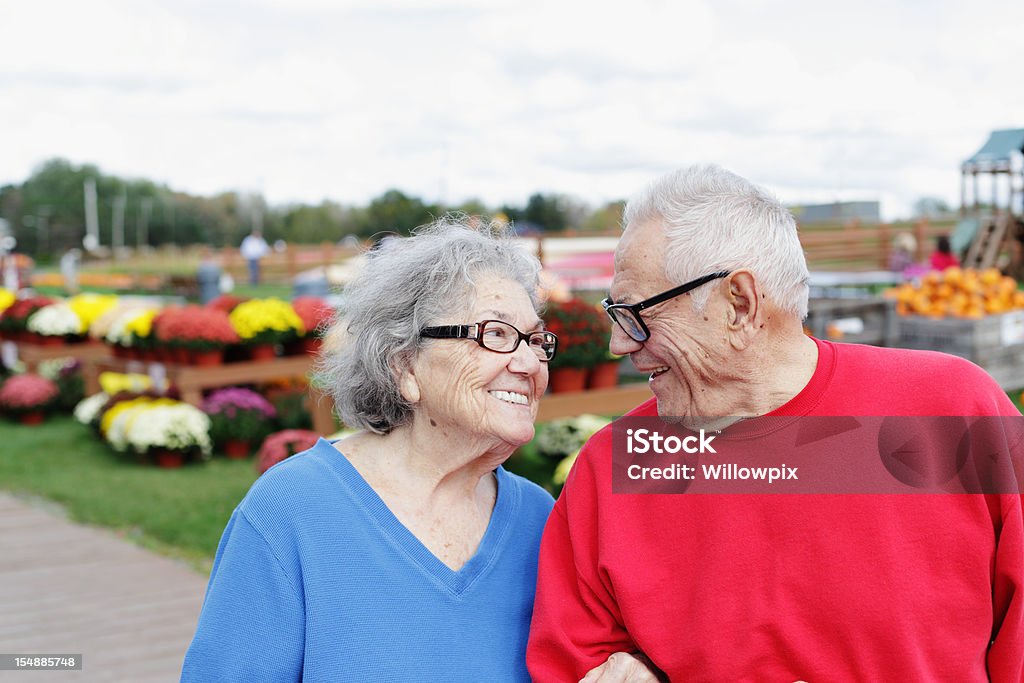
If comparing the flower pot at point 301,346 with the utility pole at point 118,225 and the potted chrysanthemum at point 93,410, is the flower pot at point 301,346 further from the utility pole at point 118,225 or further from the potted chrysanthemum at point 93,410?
the utility pole at point 118,225

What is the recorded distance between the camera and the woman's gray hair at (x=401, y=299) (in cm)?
212

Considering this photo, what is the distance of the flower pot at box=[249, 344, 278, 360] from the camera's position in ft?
27.6

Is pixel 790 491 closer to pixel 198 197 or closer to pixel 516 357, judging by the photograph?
pixel 516 357

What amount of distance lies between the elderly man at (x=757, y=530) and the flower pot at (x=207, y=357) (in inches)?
260

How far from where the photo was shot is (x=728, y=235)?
1843 millimetres

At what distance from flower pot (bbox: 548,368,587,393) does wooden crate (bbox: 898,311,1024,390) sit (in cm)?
315

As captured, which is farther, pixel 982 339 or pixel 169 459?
pixel 982 339

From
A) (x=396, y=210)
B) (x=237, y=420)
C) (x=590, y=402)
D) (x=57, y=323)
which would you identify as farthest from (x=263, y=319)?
(x=396, y=210)

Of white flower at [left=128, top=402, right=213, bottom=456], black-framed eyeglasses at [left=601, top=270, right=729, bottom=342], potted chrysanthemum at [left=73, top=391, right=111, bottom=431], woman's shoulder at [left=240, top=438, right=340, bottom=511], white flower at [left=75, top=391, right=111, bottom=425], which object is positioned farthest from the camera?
white flower at [left=75, top=391, right=111, bottom=425]

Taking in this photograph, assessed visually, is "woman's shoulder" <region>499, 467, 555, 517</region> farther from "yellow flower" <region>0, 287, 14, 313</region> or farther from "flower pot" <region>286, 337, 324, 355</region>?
"yellow flower" <region>0, 287, 14, 313</region>

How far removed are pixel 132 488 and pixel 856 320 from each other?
6104mm

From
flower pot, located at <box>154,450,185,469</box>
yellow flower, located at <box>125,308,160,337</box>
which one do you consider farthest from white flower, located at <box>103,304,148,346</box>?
flower pot, located at <box>154,450,185,469</box>

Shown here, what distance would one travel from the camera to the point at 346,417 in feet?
7.43

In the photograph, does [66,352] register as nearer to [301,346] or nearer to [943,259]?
[301,346]
